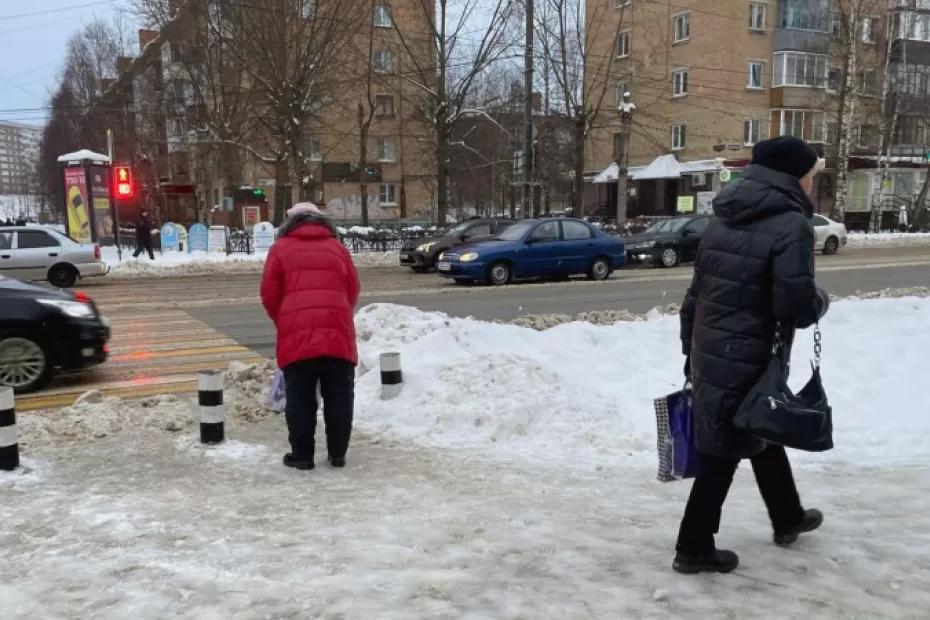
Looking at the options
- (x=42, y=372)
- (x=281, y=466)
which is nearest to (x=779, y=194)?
(x=281, y=466)

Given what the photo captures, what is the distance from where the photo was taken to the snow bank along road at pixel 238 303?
843 centimetres

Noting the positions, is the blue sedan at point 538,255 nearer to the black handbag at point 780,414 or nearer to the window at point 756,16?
the black handbag at point 780,414

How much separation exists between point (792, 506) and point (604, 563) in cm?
96

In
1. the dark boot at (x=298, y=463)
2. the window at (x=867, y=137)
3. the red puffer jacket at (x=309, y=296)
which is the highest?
the window at (x=867, y=137)

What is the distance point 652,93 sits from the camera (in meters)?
47.6

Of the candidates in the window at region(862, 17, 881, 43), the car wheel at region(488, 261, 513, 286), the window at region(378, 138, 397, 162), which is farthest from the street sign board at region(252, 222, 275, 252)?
the window at region(862, 17, 881, 43)

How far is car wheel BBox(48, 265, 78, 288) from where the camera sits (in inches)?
725

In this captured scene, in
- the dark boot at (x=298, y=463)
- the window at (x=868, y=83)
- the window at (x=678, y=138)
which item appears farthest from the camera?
the window at (x=678, y=138)

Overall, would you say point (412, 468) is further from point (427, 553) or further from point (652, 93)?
point (652, 93)

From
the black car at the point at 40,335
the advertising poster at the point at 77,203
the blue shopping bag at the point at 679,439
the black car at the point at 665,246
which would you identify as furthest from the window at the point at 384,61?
the blue shopping bag at the point at 679,439

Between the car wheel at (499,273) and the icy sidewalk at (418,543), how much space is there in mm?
12430

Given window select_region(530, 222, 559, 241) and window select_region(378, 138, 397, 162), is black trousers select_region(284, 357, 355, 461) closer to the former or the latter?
window select_region(530, 222, 559, 241)

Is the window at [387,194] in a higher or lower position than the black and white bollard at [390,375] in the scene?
higher

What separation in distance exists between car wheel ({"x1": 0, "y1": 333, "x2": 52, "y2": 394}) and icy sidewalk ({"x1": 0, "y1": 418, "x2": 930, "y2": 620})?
266 cm
